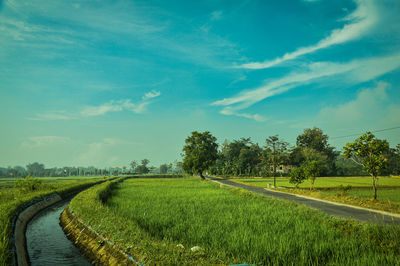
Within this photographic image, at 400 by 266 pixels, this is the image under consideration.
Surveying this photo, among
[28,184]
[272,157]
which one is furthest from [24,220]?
[272,157]

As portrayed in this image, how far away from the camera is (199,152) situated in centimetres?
5306

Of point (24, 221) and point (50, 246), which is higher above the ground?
point (24, 221)

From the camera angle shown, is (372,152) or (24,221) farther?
(372,152)

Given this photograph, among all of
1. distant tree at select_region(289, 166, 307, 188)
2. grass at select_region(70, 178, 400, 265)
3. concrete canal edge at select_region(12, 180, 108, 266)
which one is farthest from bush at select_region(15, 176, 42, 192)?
distant tree at select_region(289, 166, 307, 188)

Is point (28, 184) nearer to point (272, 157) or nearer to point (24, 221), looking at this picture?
point (24, 221)

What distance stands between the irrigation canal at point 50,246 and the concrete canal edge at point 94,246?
183mm

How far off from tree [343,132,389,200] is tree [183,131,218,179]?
3582cm

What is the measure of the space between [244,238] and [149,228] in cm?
352

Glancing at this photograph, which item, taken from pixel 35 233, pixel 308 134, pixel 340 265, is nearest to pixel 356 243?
pixel 340 265

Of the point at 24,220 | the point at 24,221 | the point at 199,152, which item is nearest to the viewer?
the point at 24,221

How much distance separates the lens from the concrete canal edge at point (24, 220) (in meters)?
6.99

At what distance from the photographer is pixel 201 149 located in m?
54.3

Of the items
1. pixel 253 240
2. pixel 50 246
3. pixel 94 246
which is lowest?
pixel 50 246

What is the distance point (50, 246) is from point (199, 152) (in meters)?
45.3
